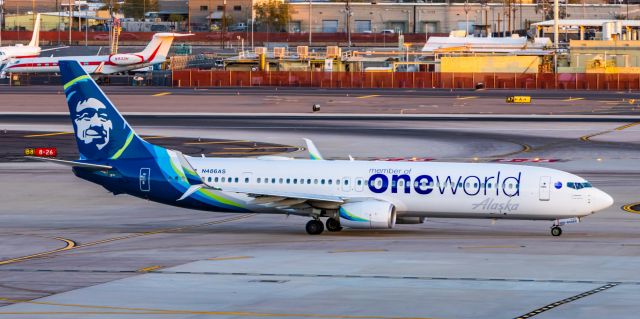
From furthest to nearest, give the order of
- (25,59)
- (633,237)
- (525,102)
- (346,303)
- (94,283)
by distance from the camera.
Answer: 1. (25,59)
2. (525,102)
3. (633,237)
4. (94,283)
5. (346,303)

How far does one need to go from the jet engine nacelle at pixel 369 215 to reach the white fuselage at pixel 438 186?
0.84 meters

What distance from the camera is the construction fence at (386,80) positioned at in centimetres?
17362

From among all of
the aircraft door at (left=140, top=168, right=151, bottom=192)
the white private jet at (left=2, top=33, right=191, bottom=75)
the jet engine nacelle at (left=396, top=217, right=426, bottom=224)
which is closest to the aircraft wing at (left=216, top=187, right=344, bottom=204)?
the jet engine nacelle at (left=396, top=217, right=426, bottom=224)

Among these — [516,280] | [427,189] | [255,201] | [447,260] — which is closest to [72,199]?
[255,201]

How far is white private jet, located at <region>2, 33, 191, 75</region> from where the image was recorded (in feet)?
591

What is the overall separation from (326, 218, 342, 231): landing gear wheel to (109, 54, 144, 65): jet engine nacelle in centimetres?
13096

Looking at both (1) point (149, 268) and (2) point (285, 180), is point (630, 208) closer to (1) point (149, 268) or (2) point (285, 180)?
(2) point (285, 180)

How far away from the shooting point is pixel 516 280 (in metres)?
40.5

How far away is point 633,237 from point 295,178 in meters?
15.0

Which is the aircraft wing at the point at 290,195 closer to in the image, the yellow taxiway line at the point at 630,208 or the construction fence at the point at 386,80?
the yellow taxiway line at the point at 630,208

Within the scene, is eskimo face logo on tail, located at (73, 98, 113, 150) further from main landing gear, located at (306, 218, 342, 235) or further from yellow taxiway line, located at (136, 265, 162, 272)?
yellow taxiway line, located at (136, 265, 162, 272)

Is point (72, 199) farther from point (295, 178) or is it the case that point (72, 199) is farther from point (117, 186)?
point (295, 178)

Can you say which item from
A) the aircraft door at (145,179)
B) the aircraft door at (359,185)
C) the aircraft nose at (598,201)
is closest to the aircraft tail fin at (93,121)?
the aircraft door at (145,179)

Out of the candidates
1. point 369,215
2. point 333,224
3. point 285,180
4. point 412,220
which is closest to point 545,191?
point 412,220
